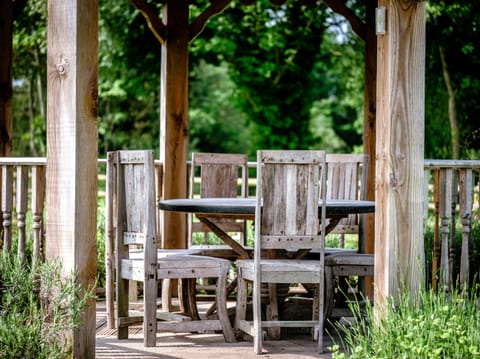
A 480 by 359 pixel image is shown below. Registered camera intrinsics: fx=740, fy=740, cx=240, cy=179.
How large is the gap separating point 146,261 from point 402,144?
172cm

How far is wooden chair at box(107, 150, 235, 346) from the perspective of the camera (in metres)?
4.45

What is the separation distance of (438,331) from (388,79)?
3.97ft

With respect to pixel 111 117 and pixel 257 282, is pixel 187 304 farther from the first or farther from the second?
pixel 111 117

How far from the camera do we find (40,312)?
374 centimetres

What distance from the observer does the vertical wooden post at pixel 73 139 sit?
3711 mm

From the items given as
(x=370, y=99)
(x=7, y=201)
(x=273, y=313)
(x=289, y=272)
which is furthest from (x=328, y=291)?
(x=370, y=99)

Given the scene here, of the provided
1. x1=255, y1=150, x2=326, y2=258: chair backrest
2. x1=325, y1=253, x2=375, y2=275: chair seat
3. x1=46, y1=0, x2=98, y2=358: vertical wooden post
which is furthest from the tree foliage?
x1=46, y1=0, x2=98, y2=358: vertical wooden post

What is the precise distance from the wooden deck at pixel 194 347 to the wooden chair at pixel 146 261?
9 cm

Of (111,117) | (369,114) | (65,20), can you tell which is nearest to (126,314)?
(65,20)

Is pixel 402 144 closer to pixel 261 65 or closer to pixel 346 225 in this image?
pixel 346 225

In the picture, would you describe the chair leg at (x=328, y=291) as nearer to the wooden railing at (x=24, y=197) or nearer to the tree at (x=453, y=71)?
the wooden railing at (x=24, y=197)

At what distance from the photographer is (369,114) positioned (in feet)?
21.9

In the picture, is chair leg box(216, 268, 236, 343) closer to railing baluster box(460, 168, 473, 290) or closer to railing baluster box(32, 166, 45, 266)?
railing baluster box(32, 166, 45, 266)

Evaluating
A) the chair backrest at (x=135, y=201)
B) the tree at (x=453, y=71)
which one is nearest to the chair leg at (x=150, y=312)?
the chair backrest at (x=135, y=201)
